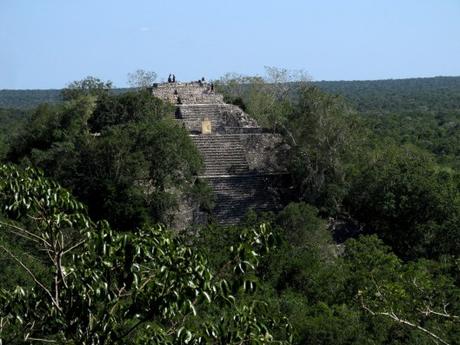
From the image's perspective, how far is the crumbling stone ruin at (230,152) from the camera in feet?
53.3

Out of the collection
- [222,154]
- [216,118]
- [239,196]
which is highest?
[216,118]

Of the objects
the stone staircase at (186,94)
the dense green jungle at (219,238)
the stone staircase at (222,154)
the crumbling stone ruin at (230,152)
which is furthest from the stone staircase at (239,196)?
the stone staircase at (186,94)

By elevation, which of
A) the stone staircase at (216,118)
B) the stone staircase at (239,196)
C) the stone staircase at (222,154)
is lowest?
the stone staircase at (239,196)

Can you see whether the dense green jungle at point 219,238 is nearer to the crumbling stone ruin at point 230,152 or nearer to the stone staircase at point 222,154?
the crumbling stone ruin at point 230,152

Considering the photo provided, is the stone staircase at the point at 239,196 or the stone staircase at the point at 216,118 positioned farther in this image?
the stone staircase at the point at 216,118

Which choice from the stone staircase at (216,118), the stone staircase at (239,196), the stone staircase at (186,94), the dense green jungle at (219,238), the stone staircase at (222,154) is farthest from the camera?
the stone staircase at (186,94)

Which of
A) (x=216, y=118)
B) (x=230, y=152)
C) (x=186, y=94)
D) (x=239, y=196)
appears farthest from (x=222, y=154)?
(x=186, y=94)

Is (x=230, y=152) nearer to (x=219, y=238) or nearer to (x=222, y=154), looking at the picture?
(x=222, y=154)

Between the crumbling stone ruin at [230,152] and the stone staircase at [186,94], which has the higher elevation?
the stone staircase at [186,94]

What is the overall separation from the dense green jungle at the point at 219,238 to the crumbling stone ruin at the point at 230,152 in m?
0.41

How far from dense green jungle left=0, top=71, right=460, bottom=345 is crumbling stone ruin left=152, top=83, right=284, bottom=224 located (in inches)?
16.3

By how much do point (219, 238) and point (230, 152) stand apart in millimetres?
4988

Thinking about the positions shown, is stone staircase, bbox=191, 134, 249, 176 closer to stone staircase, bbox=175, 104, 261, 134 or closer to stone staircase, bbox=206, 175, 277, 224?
stone staircase, bbox=206, 175, 277, 224

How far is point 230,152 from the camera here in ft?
58.1
